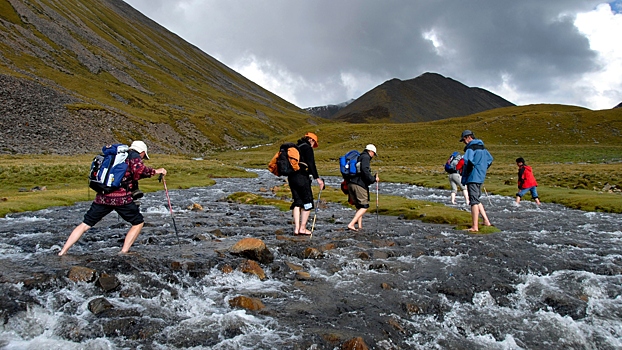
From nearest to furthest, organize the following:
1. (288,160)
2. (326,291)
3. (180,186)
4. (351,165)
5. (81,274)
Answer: (81,274)
(326,291)
(288,160)
(351,165)
(180,186)

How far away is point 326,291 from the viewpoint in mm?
9836

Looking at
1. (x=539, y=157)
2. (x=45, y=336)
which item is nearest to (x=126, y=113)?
(x=539, y=157)

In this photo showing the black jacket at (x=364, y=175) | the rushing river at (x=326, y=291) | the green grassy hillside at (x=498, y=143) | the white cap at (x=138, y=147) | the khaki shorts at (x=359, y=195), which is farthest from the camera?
the green grassy hillside at (x=498, y=143)

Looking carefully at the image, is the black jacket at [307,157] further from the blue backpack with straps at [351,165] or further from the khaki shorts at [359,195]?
the khaki shorts at [359,195]

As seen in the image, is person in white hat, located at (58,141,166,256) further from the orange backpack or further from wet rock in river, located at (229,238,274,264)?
the orange backpack

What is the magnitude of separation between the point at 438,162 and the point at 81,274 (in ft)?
253

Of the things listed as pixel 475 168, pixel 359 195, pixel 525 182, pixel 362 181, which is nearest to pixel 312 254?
pixel 359 195

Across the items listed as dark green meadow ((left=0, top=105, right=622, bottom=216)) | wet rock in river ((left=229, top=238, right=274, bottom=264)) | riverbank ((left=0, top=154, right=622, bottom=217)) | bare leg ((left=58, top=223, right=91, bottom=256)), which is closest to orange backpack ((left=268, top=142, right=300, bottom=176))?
wet rock in river ((left=229, top=238, right=274, bottom=264))

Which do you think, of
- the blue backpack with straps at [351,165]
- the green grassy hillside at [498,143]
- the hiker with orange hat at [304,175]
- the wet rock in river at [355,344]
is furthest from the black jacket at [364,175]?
the green grassy hillside at [498,143]

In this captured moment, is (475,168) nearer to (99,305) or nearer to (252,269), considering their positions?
(252,269)

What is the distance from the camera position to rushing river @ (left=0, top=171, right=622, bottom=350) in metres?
7.50

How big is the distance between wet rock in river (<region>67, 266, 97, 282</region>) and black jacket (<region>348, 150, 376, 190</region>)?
10.3 m

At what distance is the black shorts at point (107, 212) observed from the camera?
11.2 metres

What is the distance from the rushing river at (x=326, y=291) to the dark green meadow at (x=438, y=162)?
→ 10299 millimetres
